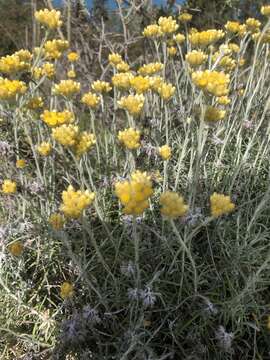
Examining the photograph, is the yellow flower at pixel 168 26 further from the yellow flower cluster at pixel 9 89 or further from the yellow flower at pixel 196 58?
the yellow flower cluster at pixel 9 89

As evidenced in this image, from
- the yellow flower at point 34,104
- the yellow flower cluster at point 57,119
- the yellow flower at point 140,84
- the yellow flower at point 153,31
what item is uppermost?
the yellow flower at point 153,31

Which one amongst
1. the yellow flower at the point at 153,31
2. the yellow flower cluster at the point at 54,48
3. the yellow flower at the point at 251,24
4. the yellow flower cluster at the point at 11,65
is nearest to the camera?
the yellow flower cluster at the point at 11,65

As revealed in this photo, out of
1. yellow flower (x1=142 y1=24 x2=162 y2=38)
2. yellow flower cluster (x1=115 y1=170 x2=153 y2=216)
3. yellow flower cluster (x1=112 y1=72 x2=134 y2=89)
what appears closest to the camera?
yellow flower cluster (x1=115 y1=170 x2=153 y2=216)

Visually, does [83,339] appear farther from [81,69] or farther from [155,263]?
[81,69]

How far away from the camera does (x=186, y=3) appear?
14.8ft

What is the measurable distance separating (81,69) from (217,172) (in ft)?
7.42

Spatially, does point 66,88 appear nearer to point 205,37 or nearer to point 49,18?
point 49,18

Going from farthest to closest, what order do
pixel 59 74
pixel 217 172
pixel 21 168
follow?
pixel 59 74 < pixel 217 172 < pixel 21 168

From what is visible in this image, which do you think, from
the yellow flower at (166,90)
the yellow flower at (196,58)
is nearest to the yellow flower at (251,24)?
the yellow flower at (196,58)

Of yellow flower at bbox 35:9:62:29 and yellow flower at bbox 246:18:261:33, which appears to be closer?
yellow flower at bbox 35:9:62:29

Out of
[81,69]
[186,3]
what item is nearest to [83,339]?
[81,69]

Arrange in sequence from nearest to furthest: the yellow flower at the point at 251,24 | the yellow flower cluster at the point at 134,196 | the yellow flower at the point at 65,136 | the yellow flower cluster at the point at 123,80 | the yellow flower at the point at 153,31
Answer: the yellow flower cluster at the point at 134,196, the yellow flower at the point at 65,136, the yellow flower cluster at the point at 123,80, the yellow flower at the point at 153,31, the yellow flower at the point at 251,24

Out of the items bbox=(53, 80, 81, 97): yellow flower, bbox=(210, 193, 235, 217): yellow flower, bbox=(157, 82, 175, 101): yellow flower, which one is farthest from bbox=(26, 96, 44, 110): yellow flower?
bbox=(210, 193, 235, 217): yellow flower

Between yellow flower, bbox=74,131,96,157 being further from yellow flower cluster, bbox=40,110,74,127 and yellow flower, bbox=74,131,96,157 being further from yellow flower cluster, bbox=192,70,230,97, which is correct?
yellow flower cluster, bbox=192,70,230,97
